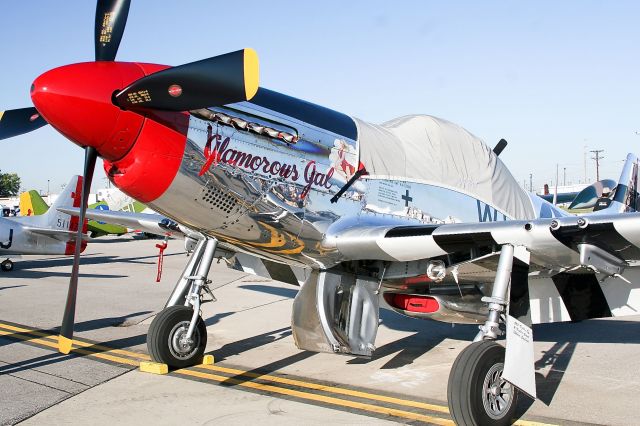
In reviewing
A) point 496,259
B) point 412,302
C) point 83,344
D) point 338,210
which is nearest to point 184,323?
point 83,344

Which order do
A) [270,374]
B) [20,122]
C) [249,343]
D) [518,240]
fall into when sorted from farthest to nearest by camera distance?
1. [249,343]
2. [270,374]
3. [20,122]
4. [518,240]

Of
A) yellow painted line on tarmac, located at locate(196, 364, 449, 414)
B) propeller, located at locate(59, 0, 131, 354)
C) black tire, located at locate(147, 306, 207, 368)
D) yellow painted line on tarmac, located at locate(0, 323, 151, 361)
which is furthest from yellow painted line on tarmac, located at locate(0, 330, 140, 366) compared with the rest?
propeller, located at locate(59, 0, 131, 354)

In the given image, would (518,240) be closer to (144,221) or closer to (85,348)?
(144,221)

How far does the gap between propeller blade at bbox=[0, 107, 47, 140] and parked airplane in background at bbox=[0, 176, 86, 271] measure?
12984 mm

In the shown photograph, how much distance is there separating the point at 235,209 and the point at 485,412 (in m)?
2.51

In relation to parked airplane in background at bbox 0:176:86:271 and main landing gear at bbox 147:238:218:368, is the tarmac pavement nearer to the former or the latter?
main landing gear at bbox 147:238:218:368

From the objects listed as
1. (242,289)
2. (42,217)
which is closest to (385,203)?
(242,289)

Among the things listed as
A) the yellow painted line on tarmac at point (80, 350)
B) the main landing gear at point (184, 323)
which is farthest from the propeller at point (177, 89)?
the yellow painted line on tarmac at point (80, 350)

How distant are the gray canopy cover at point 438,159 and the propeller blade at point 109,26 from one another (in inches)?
90.1

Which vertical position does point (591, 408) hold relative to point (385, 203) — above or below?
below

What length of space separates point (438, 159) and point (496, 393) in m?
2.59

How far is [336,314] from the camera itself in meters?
6.28

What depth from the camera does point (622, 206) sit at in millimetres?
8422

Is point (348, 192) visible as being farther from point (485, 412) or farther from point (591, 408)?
Result: point (591, 408)
